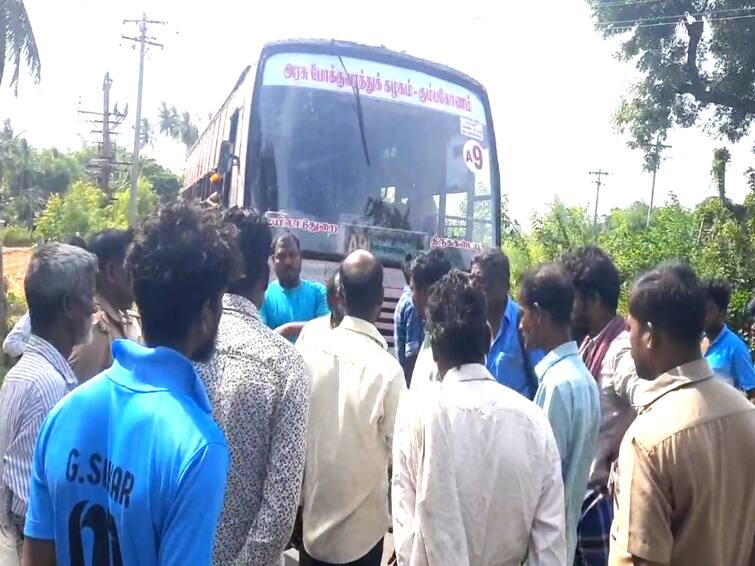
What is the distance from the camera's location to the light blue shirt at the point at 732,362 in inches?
185

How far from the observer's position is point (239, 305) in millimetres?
2559

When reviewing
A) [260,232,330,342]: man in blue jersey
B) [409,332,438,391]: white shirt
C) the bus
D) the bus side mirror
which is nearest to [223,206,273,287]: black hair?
[409,332,438,391]: white shirt

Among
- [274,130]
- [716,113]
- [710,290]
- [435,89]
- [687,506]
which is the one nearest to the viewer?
[687,506]

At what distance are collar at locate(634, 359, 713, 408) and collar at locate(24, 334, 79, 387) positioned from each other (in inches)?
70.7

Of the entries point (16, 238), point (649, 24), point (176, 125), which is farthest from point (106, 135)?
point (649, 24)

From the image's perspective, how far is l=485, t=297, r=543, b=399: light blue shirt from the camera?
A: 4.29 m

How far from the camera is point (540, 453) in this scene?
2.42m

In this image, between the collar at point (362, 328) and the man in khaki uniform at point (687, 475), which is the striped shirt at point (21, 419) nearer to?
the collar at point (362, 328)

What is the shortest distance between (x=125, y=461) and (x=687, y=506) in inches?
56.2

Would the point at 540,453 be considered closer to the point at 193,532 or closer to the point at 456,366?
the point at 456,366

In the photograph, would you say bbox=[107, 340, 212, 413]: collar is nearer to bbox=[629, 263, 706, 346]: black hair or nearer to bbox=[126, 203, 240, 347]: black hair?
bbox=[126, 203, 240, 347]: black hair

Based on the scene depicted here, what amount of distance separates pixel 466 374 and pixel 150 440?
1174 millimetres

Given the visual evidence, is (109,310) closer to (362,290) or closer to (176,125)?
(362,290)

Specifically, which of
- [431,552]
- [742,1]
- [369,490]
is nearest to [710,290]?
[369,490]
